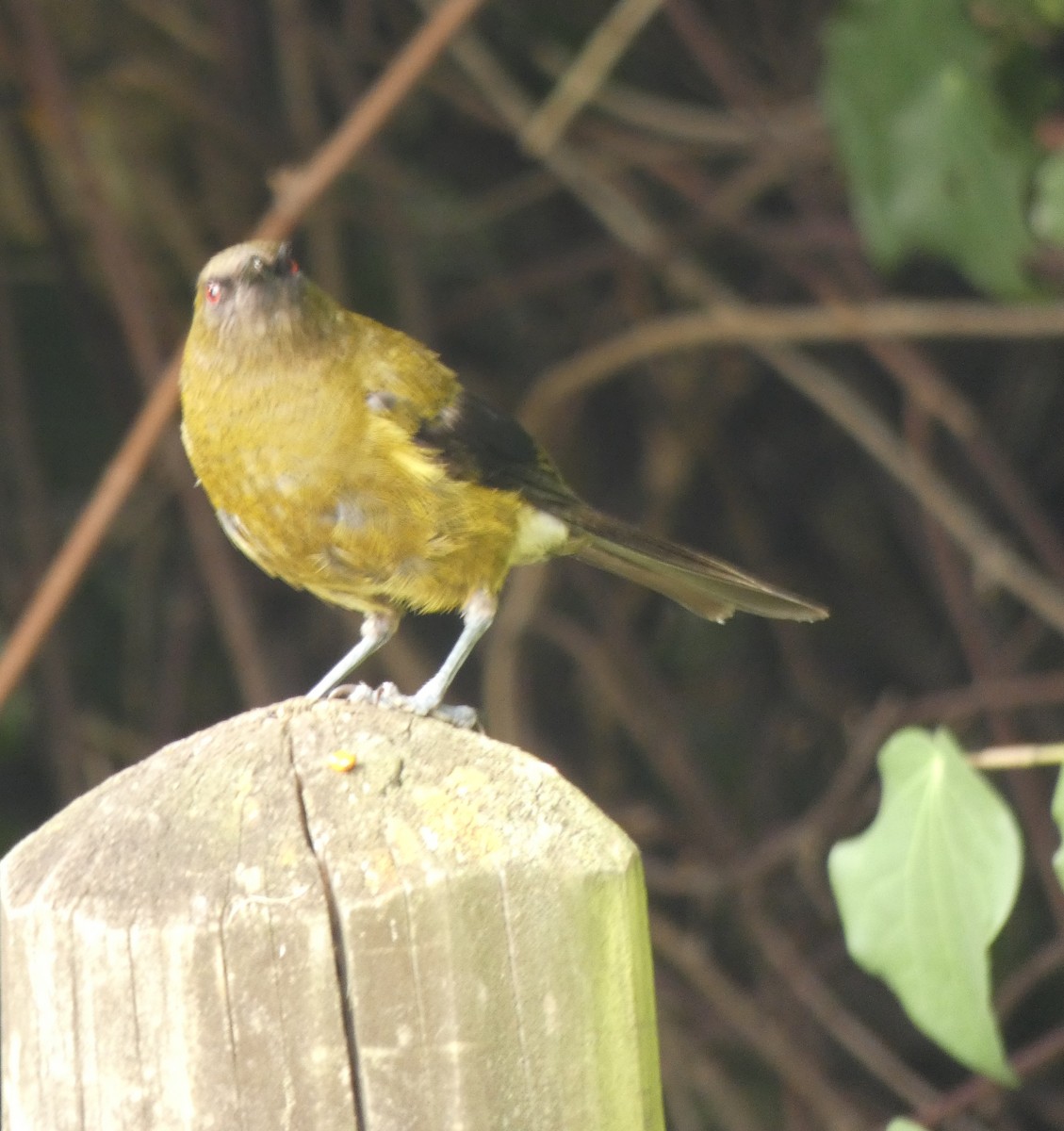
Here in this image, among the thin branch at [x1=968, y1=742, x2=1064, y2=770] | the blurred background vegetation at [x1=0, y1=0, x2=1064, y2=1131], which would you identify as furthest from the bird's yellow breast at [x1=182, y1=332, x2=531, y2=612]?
the blurred background vegetation at [x1=0, y1=0, x2=1064, y2=1131]

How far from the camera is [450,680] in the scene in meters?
2.34

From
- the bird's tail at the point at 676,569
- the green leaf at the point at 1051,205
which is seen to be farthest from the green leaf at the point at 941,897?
the green leaf at the point at 1051,205

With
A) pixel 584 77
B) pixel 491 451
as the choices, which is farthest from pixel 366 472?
pixel 584 77

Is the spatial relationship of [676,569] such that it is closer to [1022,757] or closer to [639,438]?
[1022,757]

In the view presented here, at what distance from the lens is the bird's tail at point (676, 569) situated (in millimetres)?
2568

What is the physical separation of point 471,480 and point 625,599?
1.64m

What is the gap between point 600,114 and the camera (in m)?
3.99

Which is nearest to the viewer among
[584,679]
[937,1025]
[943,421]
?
[937,1025]

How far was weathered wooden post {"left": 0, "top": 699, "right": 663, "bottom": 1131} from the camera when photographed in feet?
3.80

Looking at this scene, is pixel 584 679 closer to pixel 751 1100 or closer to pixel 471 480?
pixel 751 1100

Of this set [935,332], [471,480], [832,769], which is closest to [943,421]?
[935,332]

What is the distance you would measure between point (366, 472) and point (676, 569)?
55 cm

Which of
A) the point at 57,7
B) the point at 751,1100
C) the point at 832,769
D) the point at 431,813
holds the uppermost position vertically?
the point at 57,7

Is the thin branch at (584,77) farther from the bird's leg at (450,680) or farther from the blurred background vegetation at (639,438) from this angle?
the bird's leg at (450,680)
